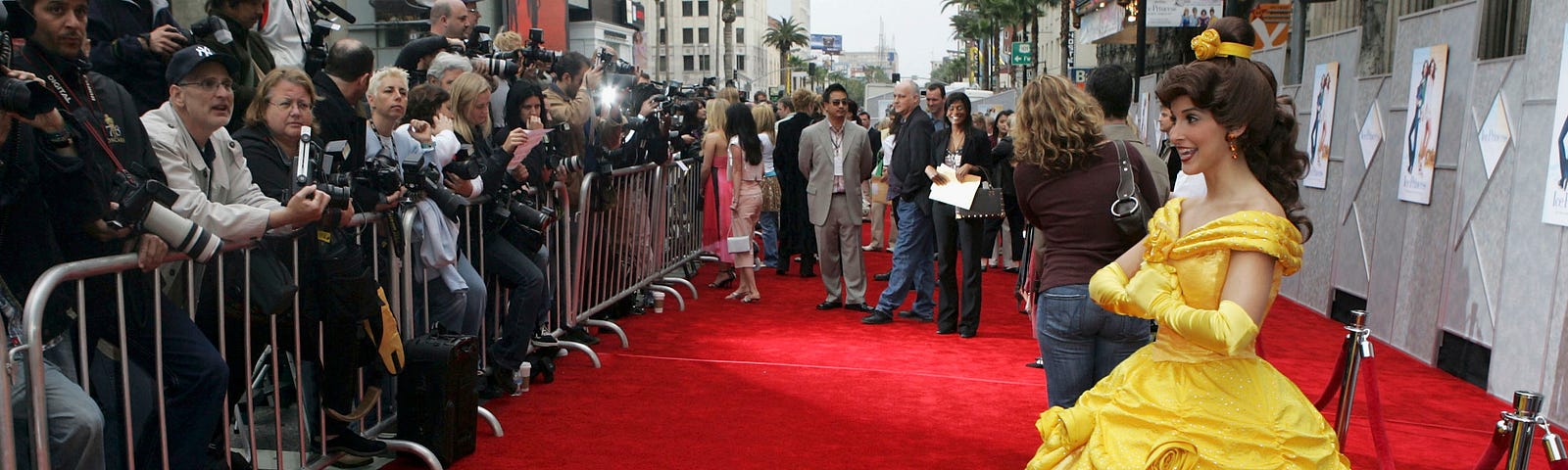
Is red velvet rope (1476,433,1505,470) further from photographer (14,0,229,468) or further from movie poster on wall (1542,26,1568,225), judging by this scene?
photographer (14,0,229,468)

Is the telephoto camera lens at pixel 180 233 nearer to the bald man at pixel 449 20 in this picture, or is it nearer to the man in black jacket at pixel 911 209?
the bald man at pixel 449 20

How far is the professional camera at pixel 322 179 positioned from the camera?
405 centimetres

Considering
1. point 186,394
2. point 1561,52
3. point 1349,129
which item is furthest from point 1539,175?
point 186,394

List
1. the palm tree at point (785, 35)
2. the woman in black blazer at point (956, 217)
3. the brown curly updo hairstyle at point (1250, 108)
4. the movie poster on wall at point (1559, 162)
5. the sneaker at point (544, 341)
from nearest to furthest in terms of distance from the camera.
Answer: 1. the brown curly updo hairstyle at point (1250, 108)
2. the movie poster on wall at point (1559, 162)
3. the sneaker at point (544, 341)
4. the woman in black blazer at point (956, 217)
5. the palm tree at point (785, 35)

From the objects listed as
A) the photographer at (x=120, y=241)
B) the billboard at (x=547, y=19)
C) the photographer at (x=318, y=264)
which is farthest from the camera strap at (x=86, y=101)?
the billboard at (x=547, y=19)

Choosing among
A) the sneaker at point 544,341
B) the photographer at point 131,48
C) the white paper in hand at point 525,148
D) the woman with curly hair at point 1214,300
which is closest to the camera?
the woman with curly hair at point 1214,300

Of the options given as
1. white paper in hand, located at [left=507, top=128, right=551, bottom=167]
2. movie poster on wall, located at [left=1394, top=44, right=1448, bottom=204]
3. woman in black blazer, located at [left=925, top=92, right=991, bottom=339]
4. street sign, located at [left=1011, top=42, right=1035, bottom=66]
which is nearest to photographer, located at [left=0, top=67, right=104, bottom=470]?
white paper in hand, located at [left=507, top=128, right=551, bottom=167]

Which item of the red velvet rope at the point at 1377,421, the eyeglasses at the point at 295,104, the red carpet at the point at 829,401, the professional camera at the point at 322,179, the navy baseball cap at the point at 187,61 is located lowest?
the red carpet at the point at 829,401

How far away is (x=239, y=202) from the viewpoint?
165 inches

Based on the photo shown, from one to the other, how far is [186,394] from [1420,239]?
7328mm

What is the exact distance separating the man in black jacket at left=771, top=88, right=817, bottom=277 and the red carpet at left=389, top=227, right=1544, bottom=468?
6.81 feet

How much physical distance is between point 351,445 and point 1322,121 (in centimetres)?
804

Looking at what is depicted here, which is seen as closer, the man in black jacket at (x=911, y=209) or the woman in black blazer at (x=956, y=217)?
the woman in black blazer at (x=956, y=217)

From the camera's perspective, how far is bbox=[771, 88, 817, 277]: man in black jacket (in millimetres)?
10625
